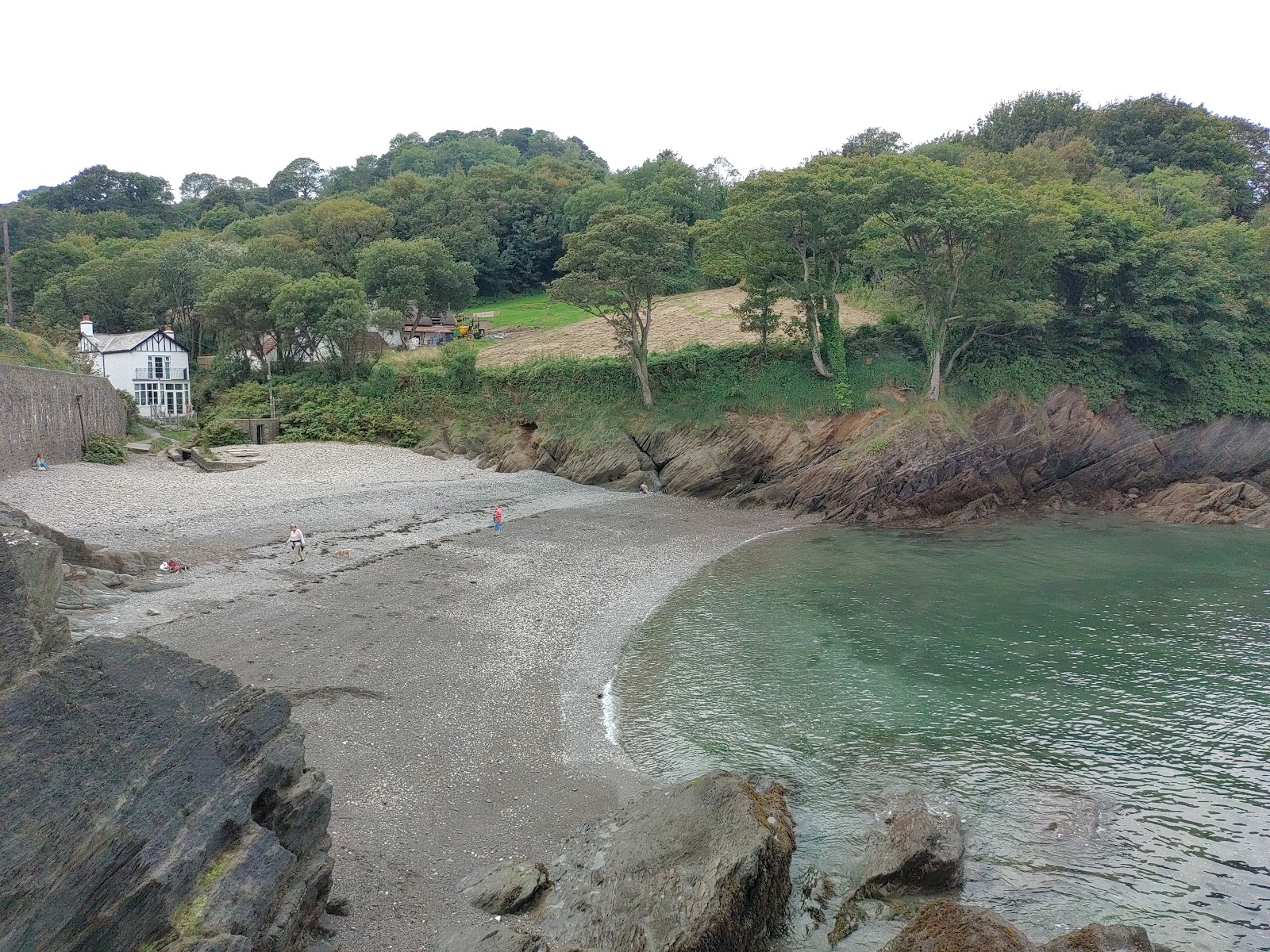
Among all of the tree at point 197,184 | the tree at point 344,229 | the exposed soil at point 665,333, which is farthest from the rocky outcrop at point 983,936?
the tree at point 197,184

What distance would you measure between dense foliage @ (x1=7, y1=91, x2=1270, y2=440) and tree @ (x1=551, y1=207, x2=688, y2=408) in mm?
140

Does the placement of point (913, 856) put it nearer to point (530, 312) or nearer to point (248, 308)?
point (248, 308)

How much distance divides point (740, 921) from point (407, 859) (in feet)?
14.9

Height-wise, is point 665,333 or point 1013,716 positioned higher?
point 665,333

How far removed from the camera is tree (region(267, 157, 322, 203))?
121 meters

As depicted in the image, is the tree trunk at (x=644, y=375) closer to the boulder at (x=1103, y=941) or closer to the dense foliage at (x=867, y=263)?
the dense foliage at (x=867, y=263)

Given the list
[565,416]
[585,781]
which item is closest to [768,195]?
[565,416]

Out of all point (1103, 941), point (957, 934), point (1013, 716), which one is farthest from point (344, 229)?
point (1103, 941)

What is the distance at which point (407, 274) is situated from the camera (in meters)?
58.3

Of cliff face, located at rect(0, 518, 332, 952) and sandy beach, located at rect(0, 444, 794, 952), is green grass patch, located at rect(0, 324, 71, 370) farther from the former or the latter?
cliff face, located at rect(0, 518, 332, 952)

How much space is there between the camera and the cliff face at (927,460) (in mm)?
36812

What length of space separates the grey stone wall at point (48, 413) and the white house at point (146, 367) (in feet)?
46.8

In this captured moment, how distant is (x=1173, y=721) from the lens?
15625 millimetres

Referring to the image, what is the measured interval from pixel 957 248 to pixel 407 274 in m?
37.7
